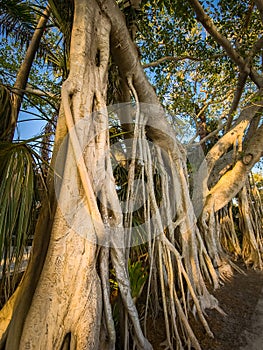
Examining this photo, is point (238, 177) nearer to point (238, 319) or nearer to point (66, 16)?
point (238, 319)

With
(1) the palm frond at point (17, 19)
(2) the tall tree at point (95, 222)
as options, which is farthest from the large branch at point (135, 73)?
(1) the palm frond at point (17, 19)

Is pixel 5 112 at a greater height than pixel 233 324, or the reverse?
pixel 5 112

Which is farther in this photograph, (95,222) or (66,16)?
(66,16)

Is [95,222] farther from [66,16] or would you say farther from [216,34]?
[216,34]

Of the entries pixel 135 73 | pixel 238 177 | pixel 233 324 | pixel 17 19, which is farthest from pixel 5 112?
pixel 238 177

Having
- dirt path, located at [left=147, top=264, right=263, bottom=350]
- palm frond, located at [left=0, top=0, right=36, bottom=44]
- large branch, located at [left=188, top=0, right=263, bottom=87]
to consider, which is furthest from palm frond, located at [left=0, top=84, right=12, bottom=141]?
large branch, located at [left=188, top=0, right=263, bottom=87]

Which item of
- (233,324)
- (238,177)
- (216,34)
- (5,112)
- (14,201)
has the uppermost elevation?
(216,34)

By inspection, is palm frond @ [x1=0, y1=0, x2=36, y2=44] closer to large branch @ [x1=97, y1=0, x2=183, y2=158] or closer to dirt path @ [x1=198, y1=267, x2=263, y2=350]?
large branch @ [x1=97, y1=0, x2=183, y2=158]

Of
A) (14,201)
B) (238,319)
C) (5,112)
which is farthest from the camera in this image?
(238,319)

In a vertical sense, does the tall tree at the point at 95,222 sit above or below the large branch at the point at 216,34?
below

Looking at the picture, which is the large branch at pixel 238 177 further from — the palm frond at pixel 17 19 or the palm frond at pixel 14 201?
the palm frond at pixel 17 19

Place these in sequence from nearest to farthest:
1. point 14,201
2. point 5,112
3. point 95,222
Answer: point 14,201, point 95,222, point 5,112

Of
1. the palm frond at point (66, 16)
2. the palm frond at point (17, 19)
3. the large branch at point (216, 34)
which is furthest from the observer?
the large branch at point (216, 34)

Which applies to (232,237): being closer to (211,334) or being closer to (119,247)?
(211,334)
